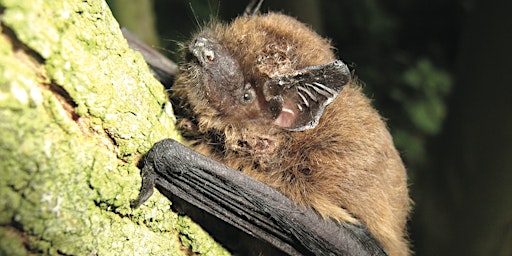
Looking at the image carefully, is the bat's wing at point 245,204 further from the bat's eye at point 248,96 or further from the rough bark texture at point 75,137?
the bat's eye at point 248,96

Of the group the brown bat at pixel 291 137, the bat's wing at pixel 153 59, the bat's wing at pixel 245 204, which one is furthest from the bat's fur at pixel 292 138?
the bat's wing at pixel 153 59

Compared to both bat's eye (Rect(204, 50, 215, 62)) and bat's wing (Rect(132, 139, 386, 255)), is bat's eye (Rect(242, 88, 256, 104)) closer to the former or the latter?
bat's eye (Rect(204, 50, 215, 62))

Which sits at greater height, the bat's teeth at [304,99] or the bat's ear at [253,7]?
the bat's ear at [253,7]

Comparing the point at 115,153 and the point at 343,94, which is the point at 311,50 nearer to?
the point at 343,94

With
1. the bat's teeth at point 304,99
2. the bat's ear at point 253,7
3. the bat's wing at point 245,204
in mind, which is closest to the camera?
the bat's wing at point 245,204

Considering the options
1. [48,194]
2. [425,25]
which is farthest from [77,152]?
[425,25]

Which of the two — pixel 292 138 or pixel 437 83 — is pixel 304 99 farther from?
pixel 437 83

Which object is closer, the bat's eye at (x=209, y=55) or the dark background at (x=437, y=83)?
the bat's eye at (x=209, y=55)

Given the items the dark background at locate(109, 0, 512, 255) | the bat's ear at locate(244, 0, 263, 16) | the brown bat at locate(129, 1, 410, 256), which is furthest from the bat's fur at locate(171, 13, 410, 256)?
the dark background at locate(109, 0, 512, 255)
